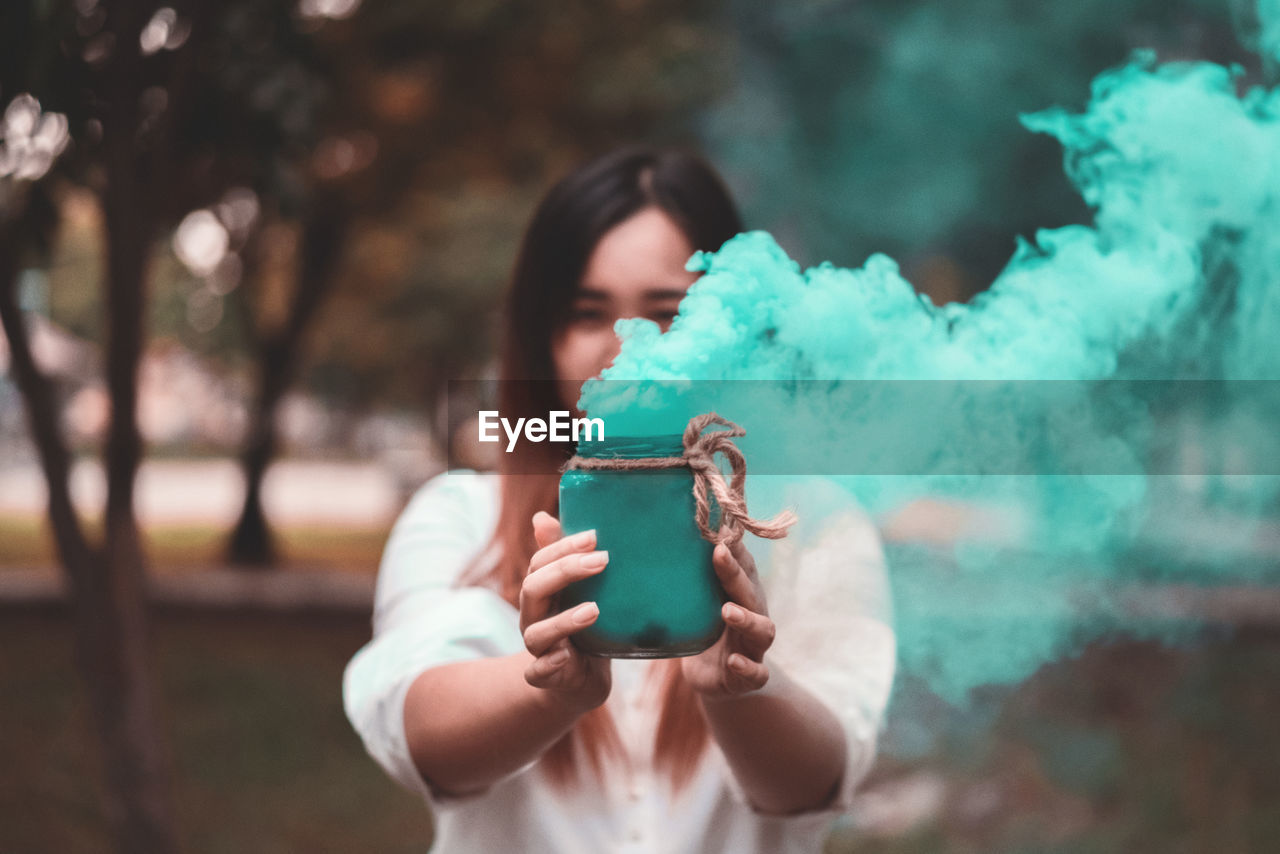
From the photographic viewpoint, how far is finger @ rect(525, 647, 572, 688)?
1.41 metres

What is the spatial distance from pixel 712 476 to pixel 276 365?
1101 centimetres

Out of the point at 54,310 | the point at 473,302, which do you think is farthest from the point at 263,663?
the point at 54,310

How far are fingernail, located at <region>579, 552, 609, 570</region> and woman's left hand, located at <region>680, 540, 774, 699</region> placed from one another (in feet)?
0.51

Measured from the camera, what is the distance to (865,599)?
2016 mm

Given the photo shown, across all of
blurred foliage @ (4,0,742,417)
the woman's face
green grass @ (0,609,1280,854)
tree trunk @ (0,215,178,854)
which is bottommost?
green grass @ (0,609,1280,854)

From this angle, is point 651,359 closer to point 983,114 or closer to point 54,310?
point 983,114

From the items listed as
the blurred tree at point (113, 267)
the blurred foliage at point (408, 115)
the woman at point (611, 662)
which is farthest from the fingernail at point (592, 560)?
the blurred tree at point (113, 267)

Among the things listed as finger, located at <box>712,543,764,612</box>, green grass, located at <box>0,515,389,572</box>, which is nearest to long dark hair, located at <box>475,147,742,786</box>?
finger, located at <box>712,543,764,612</box>

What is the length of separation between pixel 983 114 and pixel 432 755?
9.81 metres

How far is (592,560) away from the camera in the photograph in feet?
4.51

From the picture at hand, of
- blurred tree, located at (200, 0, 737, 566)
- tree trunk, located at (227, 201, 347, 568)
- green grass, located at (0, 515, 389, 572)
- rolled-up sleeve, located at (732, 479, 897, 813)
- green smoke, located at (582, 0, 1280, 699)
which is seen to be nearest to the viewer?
green smoke, located at (582, 0, 1280, 699)

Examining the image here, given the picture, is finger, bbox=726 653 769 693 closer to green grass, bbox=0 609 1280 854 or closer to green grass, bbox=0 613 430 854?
green grass, bbox=0 609 1280 854

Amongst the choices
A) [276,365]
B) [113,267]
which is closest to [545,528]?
[113,267]

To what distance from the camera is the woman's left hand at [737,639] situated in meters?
1.40
